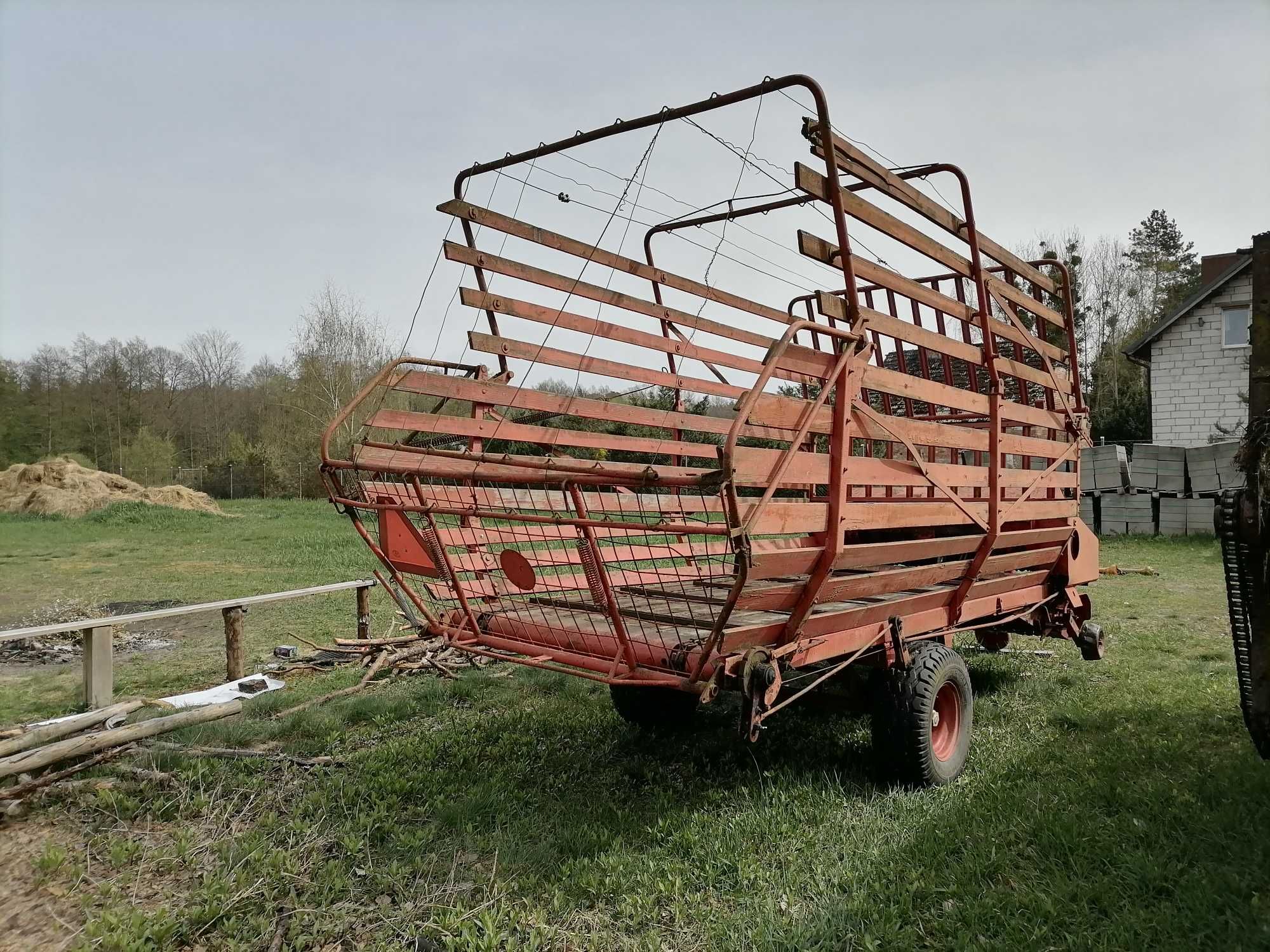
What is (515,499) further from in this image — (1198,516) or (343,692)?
(1198,516)

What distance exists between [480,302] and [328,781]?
2632 millimetres

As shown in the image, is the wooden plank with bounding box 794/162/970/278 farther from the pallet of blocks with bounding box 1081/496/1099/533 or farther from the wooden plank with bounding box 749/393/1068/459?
the pallet of blocks with bounding box 1081/496/1099/533

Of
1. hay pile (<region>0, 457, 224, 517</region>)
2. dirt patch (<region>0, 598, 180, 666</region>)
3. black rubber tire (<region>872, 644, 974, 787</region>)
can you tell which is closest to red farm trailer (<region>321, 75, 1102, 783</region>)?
black rubber tire (<region>872, 644, 974, 787</region>)

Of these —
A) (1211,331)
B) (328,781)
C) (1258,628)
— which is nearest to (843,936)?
(1258,628)

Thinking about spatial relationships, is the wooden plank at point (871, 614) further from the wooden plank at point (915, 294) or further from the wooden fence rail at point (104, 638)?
the wooden fence rail at point (104, 638)

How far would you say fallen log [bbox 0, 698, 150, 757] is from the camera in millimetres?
4094

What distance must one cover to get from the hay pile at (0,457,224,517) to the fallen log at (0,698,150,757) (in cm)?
2135

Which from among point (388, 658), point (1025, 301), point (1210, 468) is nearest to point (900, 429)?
point (1025, 301)

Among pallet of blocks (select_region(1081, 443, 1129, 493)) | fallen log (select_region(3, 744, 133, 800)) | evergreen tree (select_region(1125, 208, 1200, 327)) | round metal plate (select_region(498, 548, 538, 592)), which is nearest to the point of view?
round metal plate (select_region(498, 548, 538, 592))

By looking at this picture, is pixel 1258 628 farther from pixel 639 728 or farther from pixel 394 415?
pixel 394 415

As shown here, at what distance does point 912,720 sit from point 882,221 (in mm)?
2319

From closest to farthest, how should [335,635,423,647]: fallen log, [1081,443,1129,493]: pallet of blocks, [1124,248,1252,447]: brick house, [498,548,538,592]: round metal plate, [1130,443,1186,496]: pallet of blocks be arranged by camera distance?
[498,548,538,592]: round metal plate, [335,635,423,647]: fallen log, [1130,443,1186,496]: pallet of blocks, [1081,443,1129,493]: pallet of blocks, [1124,248,1252,447]: brick house

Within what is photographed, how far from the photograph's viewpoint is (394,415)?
389 cm

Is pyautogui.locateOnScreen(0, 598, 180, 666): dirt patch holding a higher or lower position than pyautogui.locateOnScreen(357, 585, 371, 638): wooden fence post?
lower
